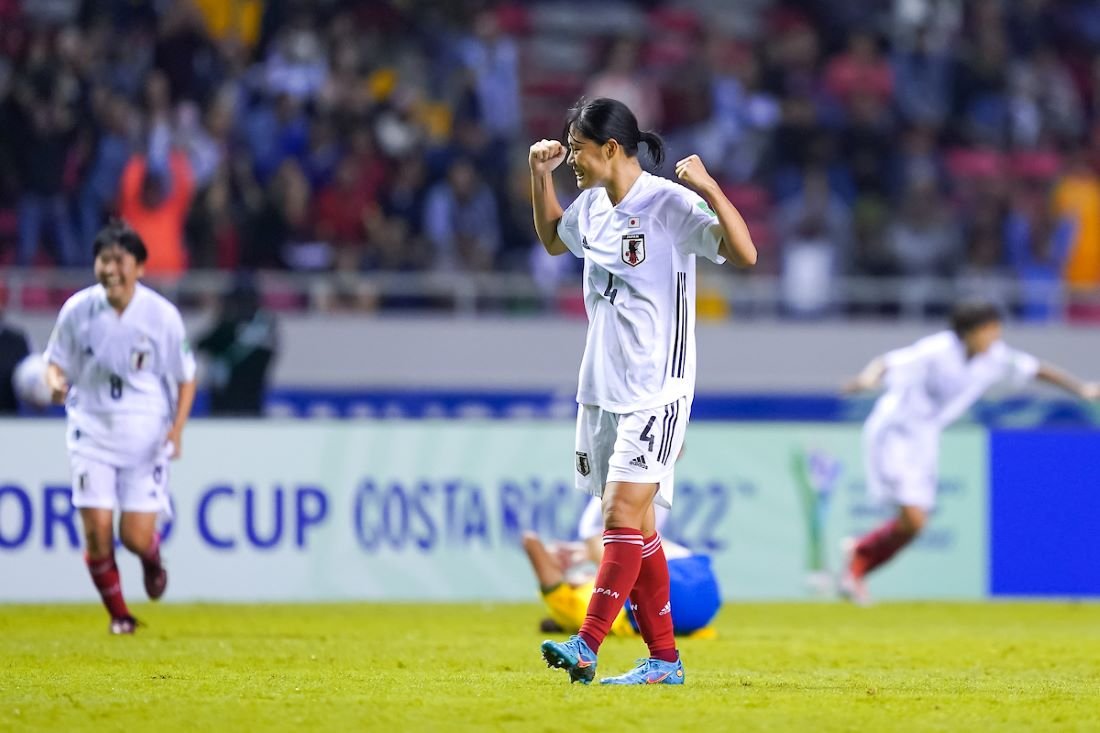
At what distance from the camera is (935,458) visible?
636 inches

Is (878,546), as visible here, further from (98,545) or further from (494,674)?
(494,674)

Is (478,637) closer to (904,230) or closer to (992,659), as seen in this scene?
(992,659)

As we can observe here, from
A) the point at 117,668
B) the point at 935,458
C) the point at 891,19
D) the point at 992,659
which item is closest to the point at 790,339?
the point at 935,458

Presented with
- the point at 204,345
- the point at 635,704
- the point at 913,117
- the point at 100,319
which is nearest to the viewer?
the point at 635,704

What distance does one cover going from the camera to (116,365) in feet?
38.7

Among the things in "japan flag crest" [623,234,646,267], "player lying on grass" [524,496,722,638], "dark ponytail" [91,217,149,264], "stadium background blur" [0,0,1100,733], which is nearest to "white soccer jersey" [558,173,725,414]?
"japan flag crest" [623,234,646,267]

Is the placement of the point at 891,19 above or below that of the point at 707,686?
above

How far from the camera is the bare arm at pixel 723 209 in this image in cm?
786

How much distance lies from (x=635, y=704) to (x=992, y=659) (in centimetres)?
385

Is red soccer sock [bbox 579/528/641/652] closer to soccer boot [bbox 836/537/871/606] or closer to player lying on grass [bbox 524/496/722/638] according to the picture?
player lying on grass [bbox 524/496/722/638]

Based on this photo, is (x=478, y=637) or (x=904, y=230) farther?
(x=904, y=230)

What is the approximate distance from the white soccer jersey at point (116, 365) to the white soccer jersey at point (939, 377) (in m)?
6.40

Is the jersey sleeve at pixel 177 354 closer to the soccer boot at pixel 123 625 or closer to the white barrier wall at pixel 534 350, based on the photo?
the soccer boot at pixel 123 625

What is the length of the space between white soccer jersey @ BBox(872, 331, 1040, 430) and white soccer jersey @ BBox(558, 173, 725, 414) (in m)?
7.67
